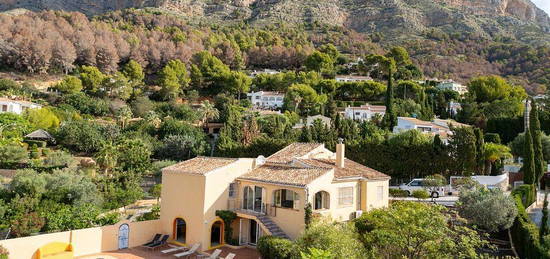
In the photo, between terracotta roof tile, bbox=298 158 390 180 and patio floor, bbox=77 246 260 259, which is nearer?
patio floor, bbox=77 246 260 259

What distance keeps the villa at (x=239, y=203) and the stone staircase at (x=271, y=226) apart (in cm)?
5

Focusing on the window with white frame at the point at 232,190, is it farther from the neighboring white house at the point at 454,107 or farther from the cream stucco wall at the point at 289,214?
the neighboring white house at the point at 454,107

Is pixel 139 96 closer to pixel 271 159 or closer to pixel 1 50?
pixel 1 50

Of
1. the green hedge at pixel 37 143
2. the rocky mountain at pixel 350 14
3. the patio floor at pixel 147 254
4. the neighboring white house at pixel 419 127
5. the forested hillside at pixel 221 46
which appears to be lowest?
the patio floor at pixel 147 254

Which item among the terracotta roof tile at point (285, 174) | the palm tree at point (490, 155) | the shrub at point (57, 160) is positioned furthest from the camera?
the shrub at point (57, 160)

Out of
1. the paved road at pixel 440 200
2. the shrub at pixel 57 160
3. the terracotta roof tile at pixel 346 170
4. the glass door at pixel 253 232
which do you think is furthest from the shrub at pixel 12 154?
the paved road at pixel 440 200

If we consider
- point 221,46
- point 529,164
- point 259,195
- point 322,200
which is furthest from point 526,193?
point 221,46

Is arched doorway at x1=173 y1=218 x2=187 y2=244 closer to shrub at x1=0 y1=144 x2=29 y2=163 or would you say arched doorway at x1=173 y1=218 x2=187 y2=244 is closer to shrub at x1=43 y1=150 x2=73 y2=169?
shrub at x1=43 y1=150 x2=73 y2=169

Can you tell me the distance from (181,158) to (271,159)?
2337 cm

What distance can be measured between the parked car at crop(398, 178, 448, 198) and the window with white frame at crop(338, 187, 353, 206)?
10441 millimetres

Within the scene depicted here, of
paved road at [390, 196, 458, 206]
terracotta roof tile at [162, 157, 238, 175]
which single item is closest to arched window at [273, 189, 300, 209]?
terracotta roof tile at [162, 157, 238, 175]

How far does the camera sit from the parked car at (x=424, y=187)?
3162 centimetres

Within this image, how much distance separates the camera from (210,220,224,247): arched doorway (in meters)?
23.2

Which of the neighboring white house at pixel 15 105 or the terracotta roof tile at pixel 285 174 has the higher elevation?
the neighboring white house at pixel 15 105
